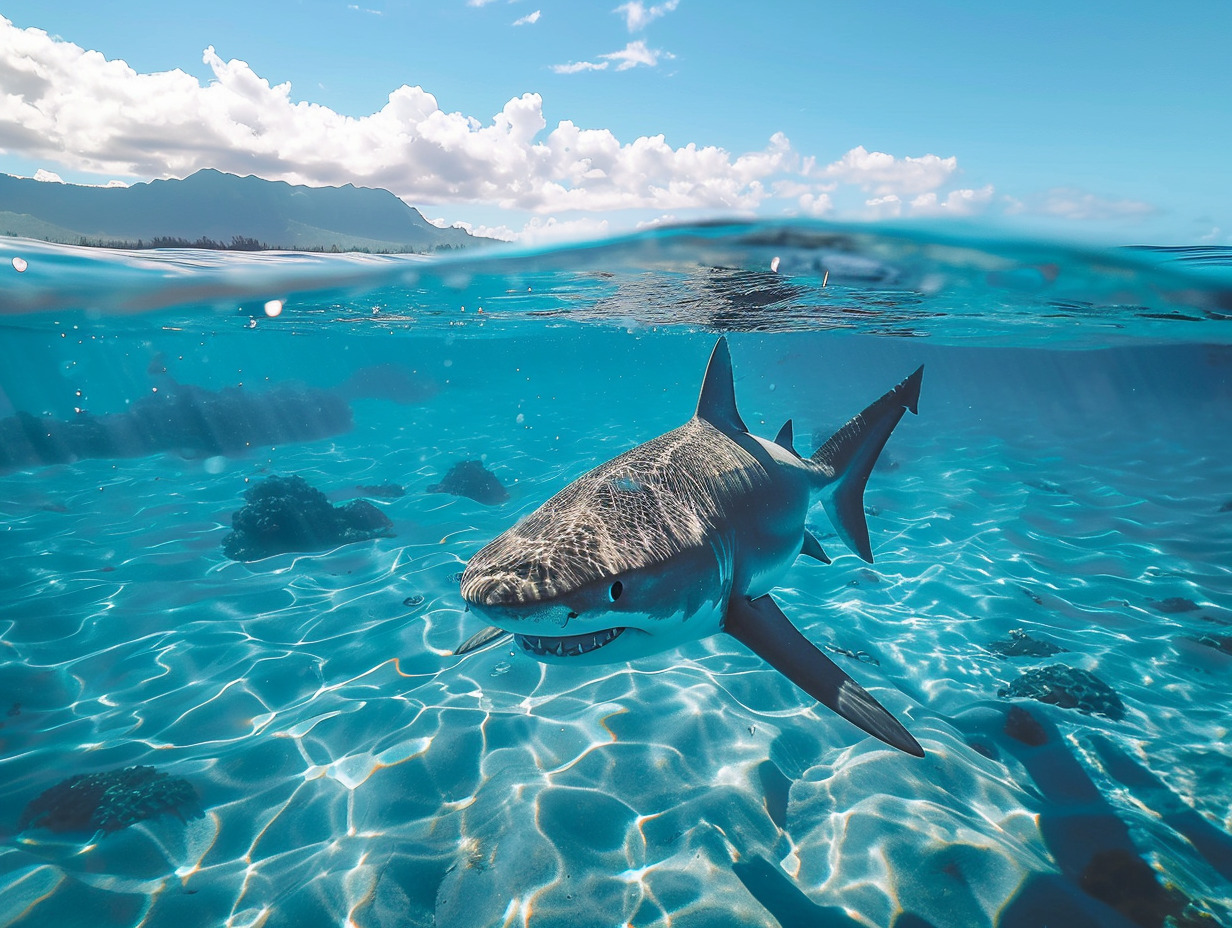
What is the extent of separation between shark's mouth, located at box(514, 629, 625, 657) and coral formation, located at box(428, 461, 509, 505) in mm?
13067

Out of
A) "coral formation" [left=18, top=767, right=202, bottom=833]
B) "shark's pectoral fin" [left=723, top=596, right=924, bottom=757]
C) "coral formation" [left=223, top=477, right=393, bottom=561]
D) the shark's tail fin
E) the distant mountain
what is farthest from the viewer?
the distant mountain

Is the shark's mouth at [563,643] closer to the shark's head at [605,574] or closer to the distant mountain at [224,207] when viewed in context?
the shark's head at [605,574]

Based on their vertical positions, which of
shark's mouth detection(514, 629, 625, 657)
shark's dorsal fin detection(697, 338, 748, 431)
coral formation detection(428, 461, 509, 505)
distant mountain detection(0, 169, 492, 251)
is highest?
distant mountain detection(0, 169, 492, 251)

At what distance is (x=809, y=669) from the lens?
310 centimetres

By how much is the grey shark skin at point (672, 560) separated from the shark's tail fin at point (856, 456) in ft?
1.71

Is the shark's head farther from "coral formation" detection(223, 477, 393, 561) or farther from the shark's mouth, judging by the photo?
"coral formation" detection(223, 477, 393, 561)

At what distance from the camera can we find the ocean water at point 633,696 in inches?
156

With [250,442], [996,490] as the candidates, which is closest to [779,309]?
[996,490]

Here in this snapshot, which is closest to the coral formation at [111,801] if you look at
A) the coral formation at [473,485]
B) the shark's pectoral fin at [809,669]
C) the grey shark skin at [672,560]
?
the grey shark skin at [672,560]

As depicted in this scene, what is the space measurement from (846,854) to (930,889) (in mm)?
568

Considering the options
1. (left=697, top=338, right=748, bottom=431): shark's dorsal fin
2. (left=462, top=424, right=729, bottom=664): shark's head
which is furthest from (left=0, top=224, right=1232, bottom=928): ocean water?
(left=697, top=338, right=748, bottom=431): shark's dorsal fin

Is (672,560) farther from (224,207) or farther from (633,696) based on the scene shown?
(224,207)

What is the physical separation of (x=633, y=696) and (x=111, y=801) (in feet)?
16.5

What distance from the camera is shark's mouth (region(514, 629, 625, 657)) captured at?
2635mm
